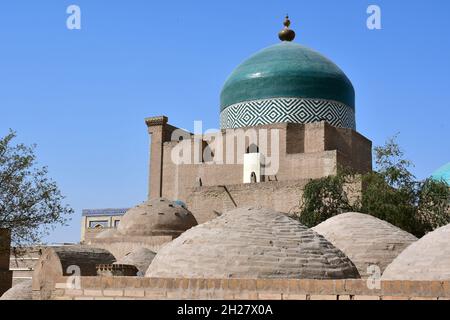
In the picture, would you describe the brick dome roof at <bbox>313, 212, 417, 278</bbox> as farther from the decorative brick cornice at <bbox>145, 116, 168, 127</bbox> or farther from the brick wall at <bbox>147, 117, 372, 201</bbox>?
the decorative brick cornice at <bbox>145, 116, 168, 127</bbox>

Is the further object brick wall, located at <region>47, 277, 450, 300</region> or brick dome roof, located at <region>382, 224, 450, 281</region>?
brick dome roof, located at <region>382, 224, 450, 281</region>

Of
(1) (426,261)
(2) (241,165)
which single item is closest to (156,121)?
(2) (241,165)

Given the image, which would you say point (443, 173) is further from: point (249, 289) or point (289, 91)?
point (249, 289)

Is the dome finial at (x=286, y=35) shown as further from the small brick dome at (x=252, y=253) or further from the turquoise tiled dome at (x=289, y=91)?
the small brick dome at (x=252, y=253)

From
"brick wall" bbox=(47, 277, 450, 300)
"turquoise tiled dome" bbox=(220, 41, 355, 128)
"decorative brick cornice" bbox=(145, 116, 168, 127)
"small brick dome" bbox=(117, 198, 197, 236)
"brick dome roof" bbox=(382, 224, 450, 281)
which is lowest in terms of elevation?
"brick wall" bbox=(47, 277, 450, 300)

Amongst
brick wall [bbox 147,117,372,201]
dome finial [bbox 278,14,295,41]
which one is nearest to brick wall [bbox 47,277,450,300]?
brick wall [bbox 147,117,372,201]

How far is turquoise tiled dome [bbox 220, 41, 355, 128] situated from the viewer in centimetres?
2503

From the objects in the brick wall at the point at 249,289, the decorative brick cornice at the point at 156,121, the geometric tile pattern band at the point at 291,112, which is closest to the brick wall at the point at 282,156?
the decorative brick cornice at the point at 156,121

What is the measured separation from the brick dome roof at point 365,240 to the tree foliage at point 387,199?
568 centimetres

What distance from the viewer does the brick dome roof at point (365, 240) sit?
9.99 metres

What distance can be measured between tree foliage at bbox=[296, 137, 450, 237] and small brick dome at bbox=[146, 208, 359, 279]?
906 cm
